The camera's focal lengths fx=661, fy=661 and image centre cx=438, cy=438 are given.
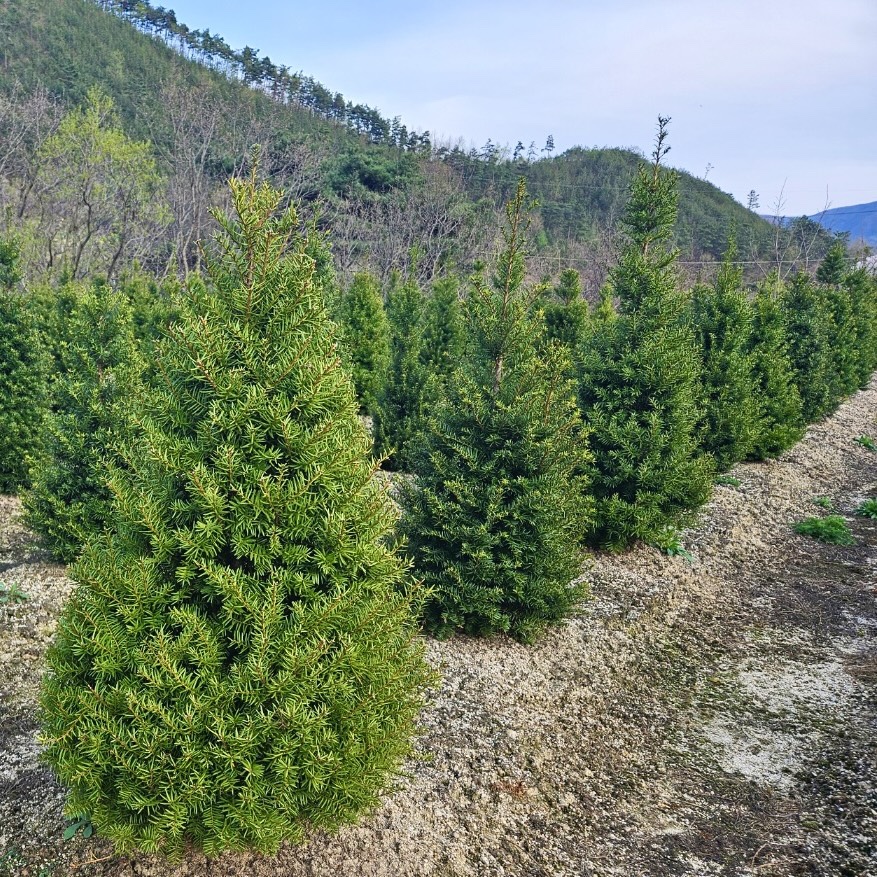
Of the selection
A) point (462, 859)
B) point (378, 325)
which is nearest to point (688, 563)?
point (462, 859)

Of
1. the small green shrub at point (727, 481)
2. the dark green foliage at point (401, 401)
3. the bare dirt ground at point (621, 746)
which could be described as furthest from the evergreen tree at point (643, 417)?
the small green shrub at point (727, 481)

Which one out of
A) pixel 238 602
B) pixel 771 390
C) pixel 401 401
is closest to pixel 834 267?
pixel 771 390

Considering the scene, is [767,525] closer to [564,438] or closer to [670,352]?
[670,352]

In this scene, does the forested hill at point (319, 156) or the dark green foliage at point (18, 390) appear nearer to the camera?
the dark green foliage at point (18, 390)

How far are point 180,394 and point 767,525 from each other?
9.76 m

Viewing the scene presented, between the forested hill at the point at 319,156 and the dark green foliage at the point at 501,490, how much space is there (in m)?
12.9

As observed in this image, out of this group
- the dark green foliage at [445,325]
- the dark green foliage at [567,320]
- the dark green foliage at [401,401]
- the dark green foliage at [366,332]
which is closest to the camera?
the dark green foliage at [401,401]

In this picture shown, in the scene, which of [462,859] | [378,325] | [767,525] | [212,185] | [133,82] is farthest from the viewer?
[133,82]

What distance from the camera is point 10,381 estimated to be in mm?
9273

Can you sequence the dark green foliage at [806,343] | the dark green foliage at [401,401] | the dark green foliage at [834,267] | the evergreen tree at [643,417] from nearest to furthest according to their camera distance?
1. the evergreen tree at [643,417]
2. the dark green foliage at [401,401]
3. the dark green foliage at [806,343]
4. the dark green foliage at [834,267]

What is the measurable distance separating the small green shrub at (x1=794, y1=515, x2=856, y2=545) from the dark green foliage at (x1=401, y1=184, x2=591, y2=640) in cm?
576

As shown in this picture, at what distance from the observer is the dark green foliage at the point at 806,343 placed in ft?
52.4

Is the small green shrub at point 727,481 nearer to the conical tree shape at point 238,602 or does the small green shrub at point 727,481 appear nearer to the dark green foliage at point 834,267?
the conical tree shape at point 238,602

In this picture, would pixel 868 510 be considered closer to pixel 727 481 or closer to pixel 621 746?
pixel 727 481
